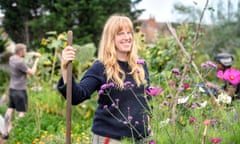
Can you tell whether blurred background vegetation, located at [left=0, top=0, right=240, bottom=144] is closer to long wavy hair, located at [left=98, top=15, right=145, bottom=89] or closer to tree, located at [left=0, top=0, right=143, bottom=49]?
tree, located at [left=0, top=0, right=143, bottom=49]

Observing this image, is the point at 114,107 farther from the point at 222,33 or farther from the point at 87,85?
the point at 222,33

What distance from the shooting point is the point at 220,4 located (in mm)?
17703

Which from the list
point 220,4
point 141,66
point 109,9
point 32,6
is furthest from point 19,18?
point 141,66

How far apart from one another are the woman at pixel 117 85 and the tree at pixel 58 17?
40.8ft

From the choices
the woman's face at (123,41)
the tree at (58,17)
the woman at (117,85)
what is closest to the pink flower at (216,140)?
the woman at (117,85)

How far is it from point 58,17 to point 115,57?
1320cm

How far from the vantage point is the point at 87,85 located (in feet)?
8.70

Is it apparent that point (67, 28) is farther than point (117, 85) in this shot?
Yes

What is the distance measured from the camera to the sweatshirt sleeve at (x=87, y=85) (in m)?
2.55

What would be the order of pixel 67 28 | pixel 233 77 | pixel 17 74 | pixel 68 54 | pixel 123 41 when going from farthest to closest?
pixel 67 28
pixel 17 74
pixel 123 41
pixel 68 54
pixel 233 77

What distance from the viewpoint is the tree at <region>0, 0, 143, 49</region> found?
609 inches

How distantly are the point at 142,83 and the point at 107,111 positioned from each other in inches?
11.5

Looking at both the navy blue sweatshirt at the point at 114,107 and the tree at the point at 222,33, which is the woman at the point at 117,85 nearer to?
the navy blue sweatshirt at the point at 114,107

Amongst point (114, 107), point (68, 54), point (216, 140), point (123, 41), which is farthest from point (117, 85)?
point (216, 140)
